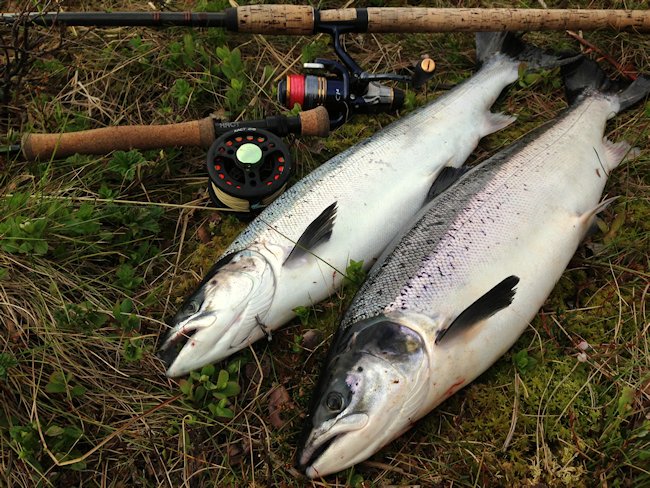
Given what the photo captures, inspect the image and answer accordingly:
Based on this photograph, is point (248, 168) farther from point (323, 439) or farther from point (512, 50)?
point (512, 50)

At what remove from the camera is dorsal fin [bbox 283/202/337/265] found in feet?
9.65

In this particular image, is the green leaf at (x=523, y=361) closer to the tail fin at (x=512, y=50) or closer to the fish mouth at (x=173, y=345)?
the fish mouth at (x=173, y=345)

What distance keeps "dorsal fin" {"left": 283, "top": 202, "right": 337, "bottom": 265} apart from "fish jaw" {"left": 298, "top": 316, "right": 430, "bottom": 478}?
655 millimetres

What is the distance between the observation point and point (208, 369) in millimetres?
2734

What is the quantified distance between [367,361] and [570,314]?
47.6 inches

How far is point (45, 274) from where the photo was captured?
119 inches

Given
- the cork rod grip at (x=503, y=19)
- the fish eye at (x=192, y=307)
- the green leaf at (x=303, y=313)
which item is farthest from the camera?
the cork rod grip at (x=503, y=19)

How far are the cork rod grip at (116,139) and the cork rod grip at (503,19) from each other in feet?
4.31

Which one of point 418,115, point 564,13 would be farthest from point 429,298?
point 564,13

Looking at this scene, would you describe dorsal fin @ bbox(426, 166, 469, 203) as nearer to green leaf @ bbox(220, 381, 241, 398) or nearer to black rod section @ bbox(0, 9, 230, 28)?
green leaf @ bbox(220, 381, 241, 398)

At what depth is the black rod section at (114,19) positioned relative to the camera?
11.6 feet

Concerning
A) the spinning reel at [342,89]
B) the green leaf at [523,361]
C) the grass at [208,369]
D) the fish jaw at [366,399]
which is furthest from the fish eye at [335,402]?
the spinning reel at [342,89]

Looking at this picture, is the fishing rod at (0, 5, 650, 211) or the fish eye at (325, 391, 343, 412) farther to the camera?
the fishing rod at (0, 5, 650, 211)

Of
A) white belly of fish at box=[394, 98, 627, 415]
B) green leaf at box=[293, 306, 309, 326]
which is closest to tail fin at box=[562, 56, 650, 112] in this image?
white belly of fish at box=[394, 98, 627, 415]
